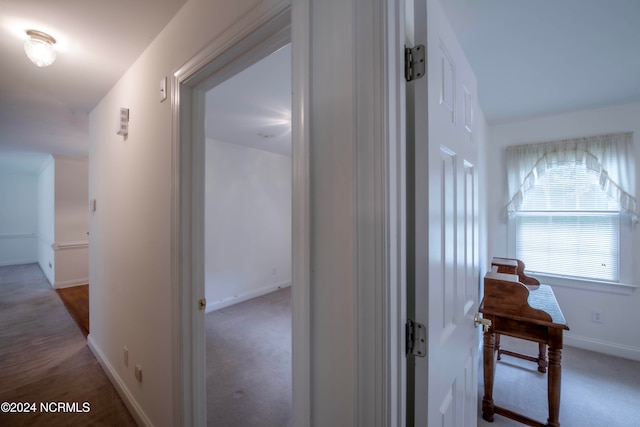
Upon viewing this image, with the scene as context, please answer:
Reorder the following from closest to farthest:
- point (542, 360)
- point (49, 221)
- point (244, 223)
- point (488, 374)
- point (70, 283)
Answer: point (488, 374)
point (542, 360)
point (244, 223)
point (70, 283)
point (49, 221)

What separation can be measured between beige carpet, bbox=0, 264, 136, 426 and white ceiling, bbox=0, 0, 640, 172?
7.81 ft

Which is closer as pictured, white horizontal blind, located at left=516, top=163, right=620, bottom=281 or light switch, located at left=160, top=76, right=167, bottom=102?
light switch, located at left=160, top=76, right=167, bottom=102

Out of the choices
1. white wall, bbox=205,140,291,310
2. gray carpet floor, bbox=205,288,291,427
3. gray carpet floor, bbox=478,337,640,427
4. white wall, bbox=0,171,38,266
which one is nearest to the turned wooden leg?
gray carpet floor, bbox=478,337,640,427

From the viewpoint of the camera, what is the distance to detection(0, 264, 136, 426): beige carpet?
1.75 meters

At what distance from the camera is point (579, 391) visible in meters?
2.04

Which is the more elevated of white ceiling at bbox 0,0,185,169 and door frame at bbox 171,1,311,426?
white ceiling at bbox 0,0,185,169

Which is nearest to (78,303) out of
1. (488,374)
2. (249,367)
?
(249,367)

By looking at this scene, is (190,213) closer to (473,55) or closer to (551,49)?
(473,55)

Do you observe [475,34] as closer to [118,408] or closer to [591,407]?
[591,407]

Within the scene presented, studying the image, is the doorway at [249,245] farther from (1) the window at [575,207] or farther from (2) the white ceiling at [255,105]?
(1) the window at [575,207]

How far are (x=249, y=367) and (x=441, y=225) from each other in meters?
2.31

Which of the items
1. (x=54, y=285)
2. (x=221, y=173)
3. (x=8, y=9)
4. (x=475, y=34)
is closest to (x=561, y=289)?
(x=475, y=34)

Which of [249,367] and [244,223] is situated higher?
[244,223]

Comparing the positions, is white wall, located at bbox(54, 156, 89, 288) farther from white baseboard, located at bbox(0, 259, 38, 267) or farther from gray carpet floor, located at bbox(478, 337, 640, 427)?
gray carpet floor, located at bbox(478, 337, 640, 427)
